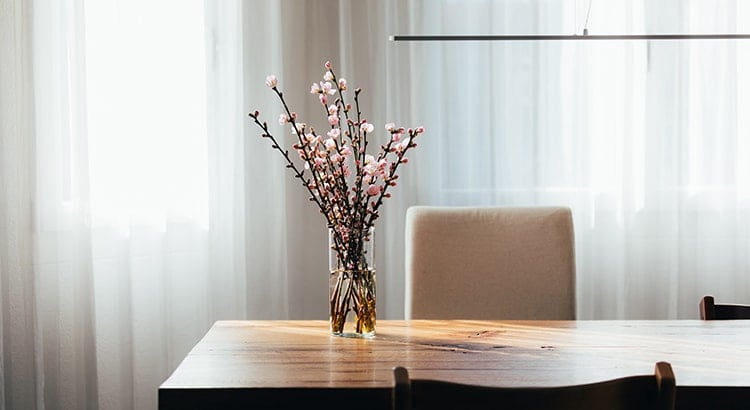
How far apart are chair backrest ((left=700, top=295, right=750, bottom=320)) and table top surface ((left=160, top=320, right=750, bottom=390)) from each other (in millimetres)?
47

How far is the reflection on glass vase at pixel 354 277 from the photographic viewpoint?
1933 mm

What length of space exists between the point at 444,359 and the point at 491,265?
726 mm

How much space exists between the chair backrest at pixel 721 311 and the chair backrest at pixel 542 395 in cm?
104

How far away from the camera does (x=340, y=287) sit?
1.95m

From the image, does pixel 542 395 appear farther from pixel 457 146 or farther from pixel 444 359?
pixel 457 146

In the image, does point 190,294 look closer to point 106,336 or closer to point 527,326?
point 106,336

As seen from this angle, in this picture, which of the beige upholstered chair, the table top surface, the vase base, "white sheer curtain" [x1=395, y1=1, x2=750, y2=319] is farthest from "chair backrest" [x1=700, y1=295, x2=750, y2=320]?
"white sheer curtain" [x1=395, y1=1, x2=750, y2=319]

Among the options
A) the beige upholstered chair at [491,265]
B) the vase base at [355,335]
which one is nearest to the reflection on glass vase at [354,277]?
the vase base at [355,335]

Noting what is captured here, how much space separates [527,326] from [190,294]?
4.68 feet

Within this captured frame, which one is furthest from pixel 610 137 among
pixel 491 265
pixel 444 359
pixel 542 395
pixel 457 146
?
pixel 542 395

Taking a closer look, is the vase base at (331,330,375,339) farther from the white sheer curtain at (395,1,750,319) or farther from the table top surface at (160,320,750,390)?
the white sheer curtain at (395,1,750,319)

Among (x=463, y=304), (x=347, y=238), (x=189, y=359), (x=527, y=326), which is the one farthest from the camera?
(x=463, y=304)

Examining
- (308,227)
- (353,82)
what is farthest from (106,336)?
(353,82)

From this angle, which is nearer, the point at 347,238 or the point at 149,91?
the point at 347,238
